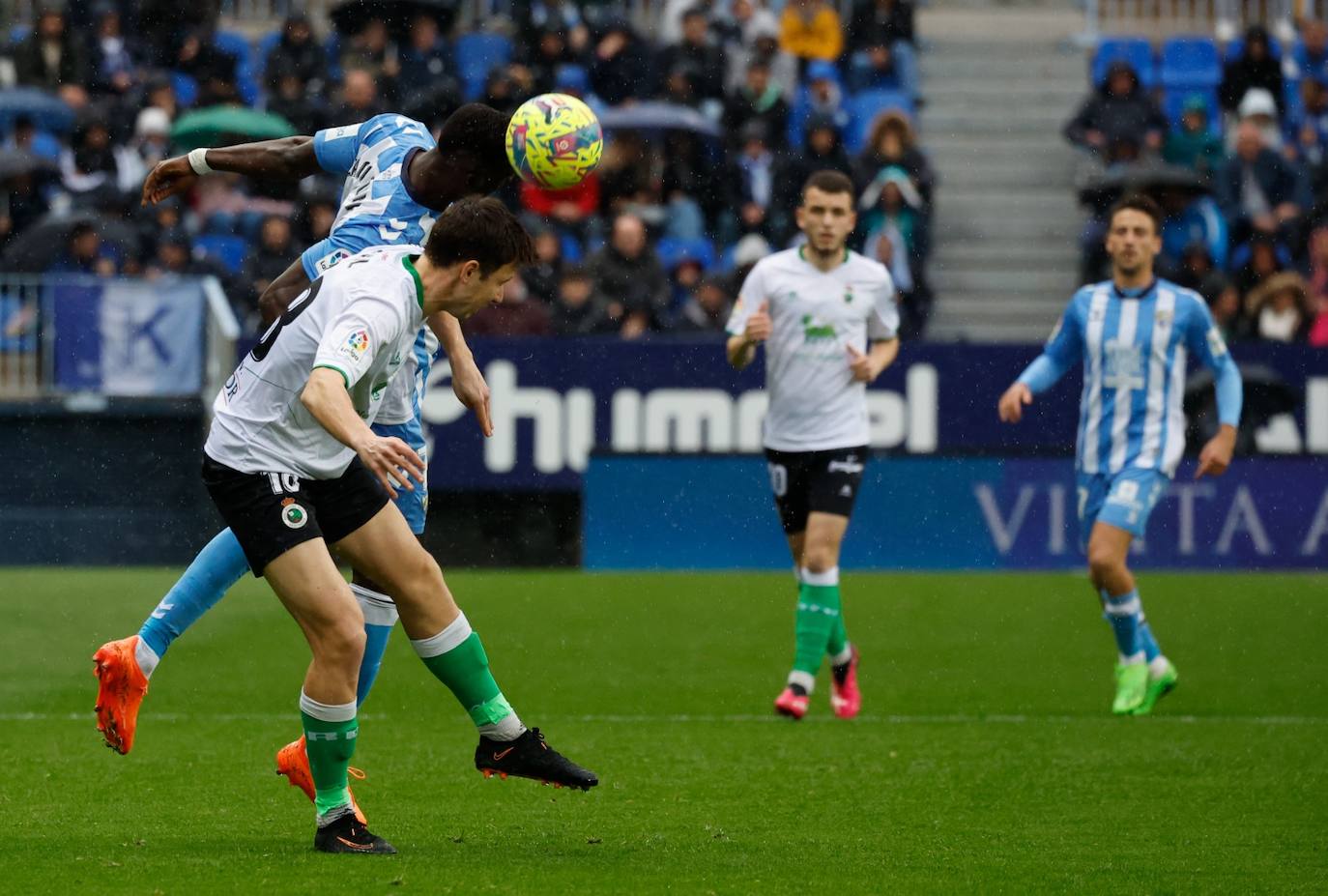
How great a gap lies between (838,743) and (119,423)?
965cm

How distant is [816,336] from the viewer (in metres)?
9.98

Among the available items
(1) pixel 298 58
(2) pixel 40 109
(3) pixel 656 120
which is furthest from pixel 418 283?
(2) pixel 40 109

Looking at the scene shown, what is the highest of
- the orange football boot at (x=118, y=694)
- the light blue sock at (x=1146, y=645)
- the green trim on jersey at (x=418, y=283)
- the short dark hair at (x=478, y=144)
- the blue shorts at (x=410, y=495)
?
the short dark hair at (x=478, y=144)

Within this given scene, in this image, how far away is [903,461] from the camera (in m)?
16.4

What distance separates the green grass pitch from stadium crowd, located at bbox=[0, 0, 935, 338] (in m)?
4.70

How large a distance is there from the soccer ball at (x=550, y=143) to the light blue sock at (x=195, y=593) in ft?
5.07

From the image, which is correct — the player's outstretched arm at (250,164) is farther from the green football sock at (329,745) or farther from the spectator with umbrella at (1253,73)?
the spectator with umbrella at (1253,73)

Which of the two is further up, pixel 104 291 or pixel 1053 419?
pixel 104 291

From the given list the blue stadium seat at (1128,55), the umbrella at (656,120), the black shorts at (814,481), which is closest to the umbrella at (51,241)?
the umbrella at (656,120)

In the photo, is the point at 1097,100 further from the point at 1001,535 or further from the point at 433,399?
the point at 433,399

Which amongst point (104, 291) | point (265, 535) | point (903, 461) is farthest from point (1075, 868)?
point (104, 291)

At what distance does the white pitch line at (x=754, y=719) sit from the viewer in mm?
9133

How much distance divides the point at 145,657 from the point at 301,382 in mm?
1302

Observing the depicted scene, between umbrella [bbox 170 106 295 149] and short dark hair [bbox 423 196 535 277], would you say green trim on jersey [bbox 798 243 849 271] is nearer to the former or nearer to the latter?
short dark hair [bbox 423 196 535 277]
